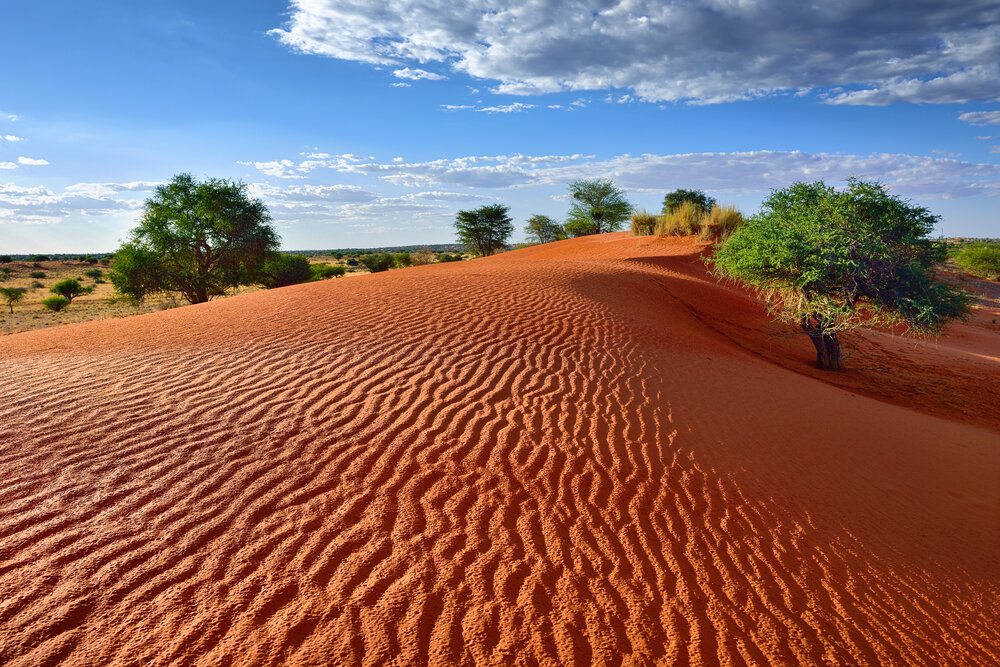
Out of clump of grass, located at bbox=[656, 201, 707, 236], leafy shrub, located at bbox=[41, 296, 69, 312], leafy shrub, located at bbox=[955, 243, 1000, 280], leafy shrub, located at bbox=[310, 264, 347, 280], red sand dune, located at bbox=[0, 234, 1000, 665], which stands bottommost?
leafy shrub, located at bbox=[955, 243, 1000, 280]

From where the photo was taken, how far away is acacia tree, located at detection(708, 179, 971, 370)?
972 centimetres

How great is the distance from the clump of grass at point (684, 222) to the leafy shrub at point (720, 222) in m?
0.63

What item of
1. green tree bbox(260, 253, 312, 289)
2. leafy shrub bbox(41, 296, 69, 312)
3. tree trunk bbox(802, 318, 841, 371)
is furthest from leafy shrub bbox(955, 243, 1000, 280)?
leafy shrub bbox(41, 296, 69, 312)

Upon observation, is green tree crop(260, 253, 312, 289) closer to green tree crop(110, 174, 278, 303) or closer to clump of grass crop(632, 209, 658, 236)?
green tree crop(110, 174, 278, 303)

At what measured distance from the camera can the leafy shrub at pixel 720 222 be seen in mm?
23844

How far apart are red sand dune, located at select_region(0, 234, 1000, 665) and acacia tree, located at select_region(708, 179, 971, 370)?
2280 millimetres

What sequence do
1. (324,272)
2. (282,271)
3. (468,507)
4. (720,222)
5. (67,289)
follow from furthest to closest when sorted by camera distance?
(324,272) → (67,289) → (282,271) → (720,222) → (468,507)

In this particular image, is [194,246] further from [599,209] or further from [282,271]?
[599,209]

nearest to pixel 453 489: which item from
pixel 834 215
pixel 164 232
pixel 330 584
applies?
pixel 330 584

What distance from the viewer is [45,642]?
288 centimetres

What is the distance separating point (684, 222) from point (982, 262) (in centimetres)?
2456

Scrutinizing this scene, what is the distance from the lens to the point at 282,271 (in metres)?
27.5

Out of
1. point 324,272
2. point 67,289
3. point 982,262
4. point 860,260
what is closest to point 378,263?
point 324,272

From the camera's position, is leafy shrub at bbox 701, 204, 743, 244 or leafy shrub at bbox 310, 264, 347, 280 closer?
leafy shrub at bbox 701, 204, 743, 244
